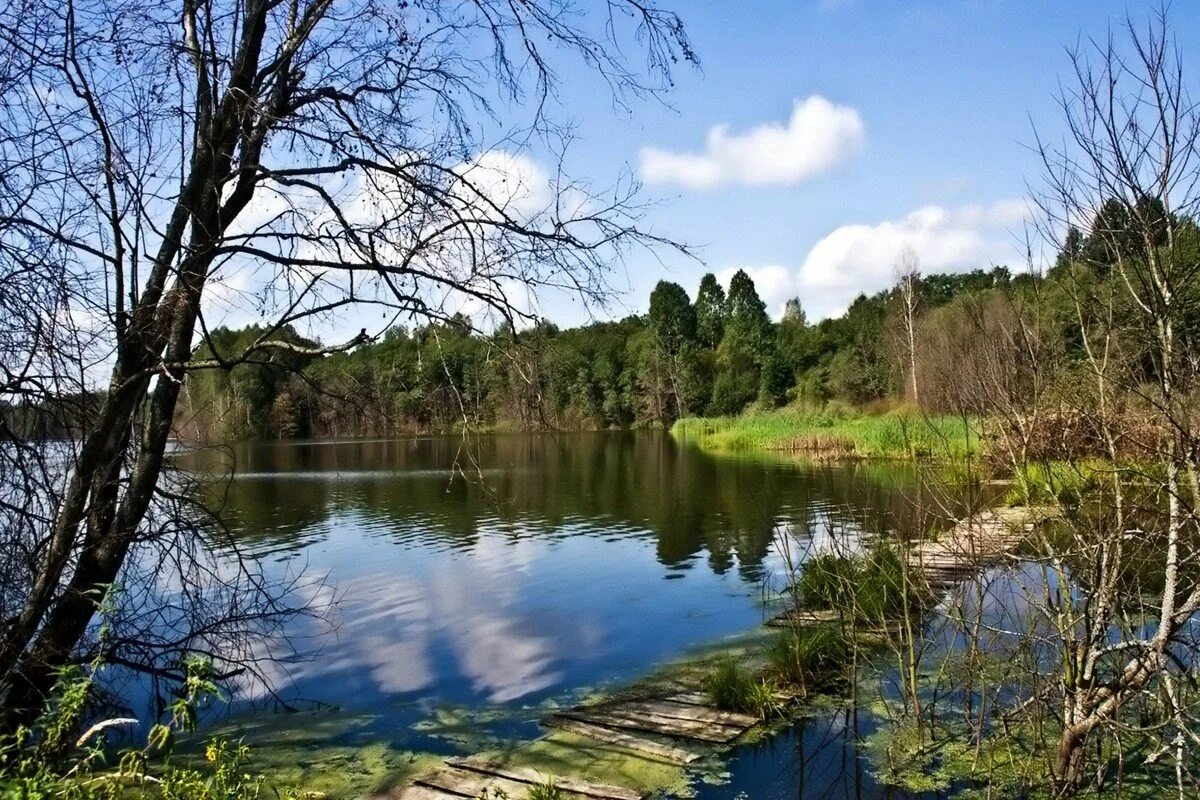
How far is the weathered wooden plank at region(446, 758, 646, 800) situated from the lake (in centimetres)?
51

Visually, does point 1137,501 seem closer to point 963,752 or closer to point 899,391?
point 963,752

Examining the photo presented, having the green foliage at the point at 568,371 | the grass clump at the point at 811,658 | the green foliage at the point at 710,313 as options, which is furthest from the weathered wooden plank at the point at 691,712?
the green foliage at the point at 710,313

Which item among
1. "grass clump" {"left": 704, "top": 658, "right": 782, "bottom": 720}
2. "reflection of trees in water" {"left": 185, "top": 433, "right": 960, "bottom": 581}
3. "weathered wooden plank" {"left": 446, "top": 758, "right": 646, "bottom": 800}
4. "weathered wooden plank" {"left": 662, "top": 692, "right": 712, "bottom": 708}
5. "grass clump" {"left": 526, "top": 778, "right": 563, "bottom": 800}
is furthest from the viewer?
"reflection of trees in water" {"left": 185, "top": 433, "right": 960, "bottom": 581}

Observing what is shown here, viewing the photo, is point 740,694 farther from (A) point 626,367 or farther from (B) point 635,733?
(A) point 626,367

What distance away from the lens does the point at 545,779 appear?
5469 millimetres

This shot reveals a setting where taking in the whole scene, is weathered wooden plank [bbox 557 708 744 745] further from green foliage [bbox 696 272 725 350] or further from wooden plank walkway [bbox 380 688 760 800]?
green foliage [bbox 696 272 725 350]

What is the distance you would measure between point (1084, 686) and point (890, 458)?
22098mm

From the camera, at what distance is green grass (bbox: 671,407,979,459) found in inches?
1002

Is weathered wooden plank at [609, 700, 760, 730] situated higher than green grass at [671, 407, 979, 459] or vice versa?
green grass at [671, 407, 979, 459]

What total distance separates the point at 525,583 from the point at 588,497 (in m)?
10.0

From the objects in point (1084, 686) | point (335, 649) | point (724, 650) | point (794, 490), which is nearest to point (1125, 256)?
point (1084, 686)

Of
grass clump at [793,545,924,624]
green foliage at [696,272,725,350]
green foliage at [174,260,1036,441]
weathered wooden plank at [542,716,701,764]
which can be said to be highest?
green foliage at [696,272,725,350]

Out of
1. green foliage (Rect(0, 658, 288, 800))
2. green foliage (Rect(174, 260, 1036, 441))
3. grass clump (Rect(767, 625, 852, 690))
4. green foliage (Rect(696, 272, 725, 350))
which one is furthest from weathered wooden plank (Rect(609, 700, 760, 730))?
green foliage (Rect(696, 272, 725, 350))

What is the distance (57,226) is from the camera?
12.3 ft
